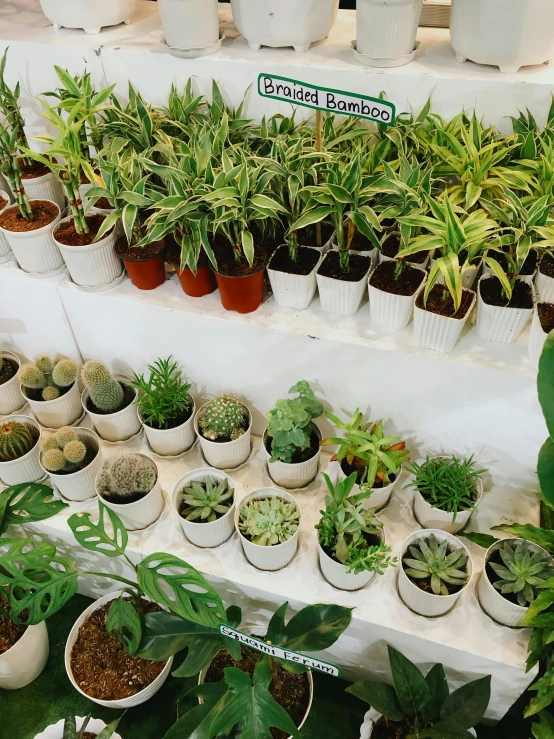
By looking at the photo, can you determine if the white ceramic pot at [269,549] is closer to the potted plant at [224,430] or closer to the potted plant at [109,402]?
the potted plant at [224,430]

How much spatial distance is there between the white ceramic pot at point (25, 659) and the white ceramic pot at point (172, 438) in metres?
0.60

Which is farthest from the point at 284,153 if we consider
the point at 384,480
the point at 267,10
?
the point at 384,480

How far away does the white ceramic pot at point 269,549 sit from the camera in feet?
5.02

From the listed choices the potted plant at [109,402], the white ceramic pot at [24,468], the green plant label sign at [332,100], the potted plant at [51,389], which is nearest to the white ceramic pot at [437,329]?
the green plant label sign at [332,100]

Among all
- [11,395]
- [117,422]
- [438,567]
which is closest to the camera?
[438,567]

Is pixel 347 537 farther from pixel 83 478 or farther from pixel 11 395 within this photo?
pixel 11 395

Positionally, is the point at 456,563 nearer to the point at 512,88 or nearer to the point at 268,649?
the point at 268,649

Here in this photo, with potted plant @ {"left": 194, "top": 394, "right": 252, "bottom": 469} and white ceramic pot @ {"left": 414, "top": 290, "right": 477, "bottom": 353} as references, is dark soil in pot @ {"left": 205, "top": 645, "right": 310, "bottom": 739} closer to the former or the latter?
potted plant @ {"left": 194, "top": 394, "right": 252, "bottom": 469}

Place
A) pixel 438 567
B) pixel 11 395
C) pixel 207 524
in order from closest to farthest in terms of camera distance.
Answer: pixel 438 567 < pixel 207 524 < pixel 11 395

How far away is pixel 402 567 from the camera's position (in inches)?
58.6

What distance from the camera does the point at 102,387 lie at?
1.75 meters

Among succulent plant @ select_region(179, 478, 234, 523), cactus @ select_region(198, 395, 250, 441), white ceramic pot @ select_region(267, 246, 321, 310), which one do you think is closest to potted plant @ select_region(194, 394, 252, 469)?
cactus @ select_region(198, 395, 250, 441)

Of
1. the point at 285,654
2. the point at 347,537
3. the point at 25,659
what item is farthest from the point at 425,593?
the point at 25,659

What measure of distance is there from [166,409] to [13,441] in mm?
442
